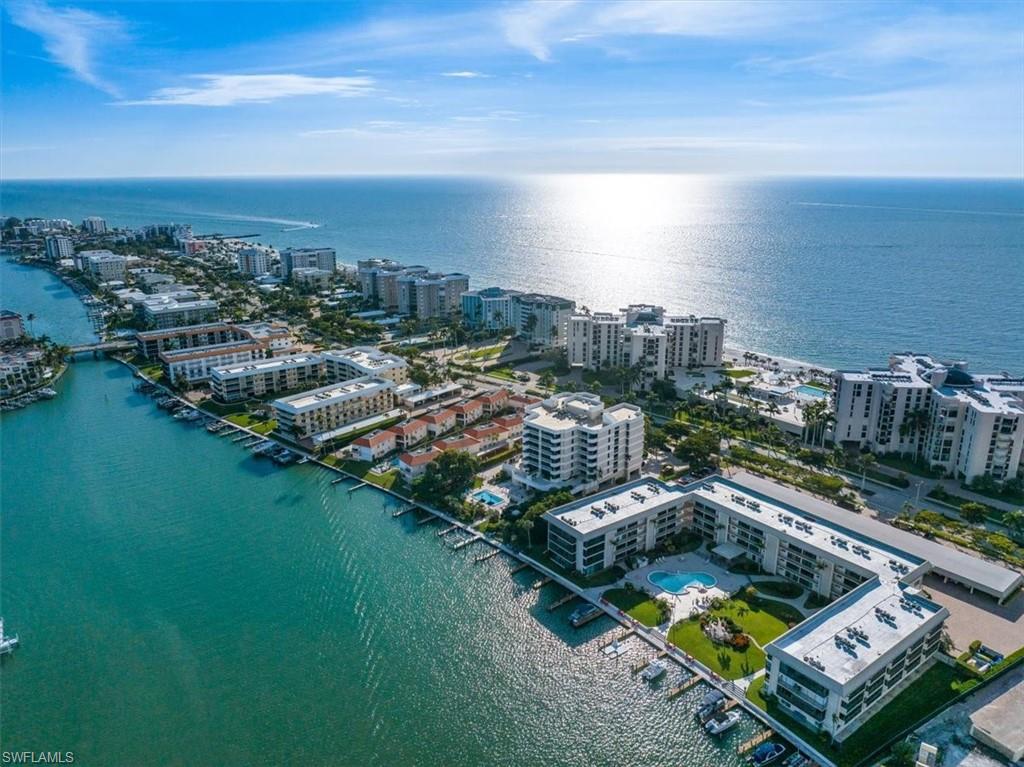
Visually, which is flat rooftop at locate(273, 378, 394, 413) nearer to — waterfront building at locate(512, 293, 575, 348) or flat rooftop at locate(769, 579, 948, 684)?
waterfront building at locate(512, 293, 575, 348)

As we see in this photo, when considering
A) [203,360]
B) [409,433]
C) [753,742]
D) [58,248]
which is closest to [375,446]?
[409,433]

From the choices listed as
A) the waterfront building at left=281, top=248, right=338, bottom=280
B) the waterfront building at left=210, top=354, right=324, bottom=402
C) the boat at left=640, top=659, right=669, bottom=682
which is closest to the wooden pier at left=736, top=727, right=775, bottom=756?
the boat at left=640, top=659, right=669, bottom=682

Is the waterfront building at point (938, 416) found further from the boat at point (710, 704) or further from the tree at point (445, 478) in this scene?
the boat at point (710, 704)

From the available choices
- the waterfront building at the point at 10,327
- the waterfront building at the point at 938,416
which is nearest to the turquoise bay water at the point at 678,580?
the waterfront building at the point at 938,416

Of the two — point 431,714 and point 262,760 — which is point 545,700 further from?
point 262,760

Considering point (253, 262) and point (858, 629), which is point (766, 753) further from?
point (253, 262)

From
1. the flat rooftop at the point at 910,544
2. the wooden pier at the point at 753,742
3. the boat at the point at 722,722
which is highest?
the flat rooftop at the point at 910,544

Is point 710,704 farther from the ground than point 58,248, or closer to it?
closer to it
